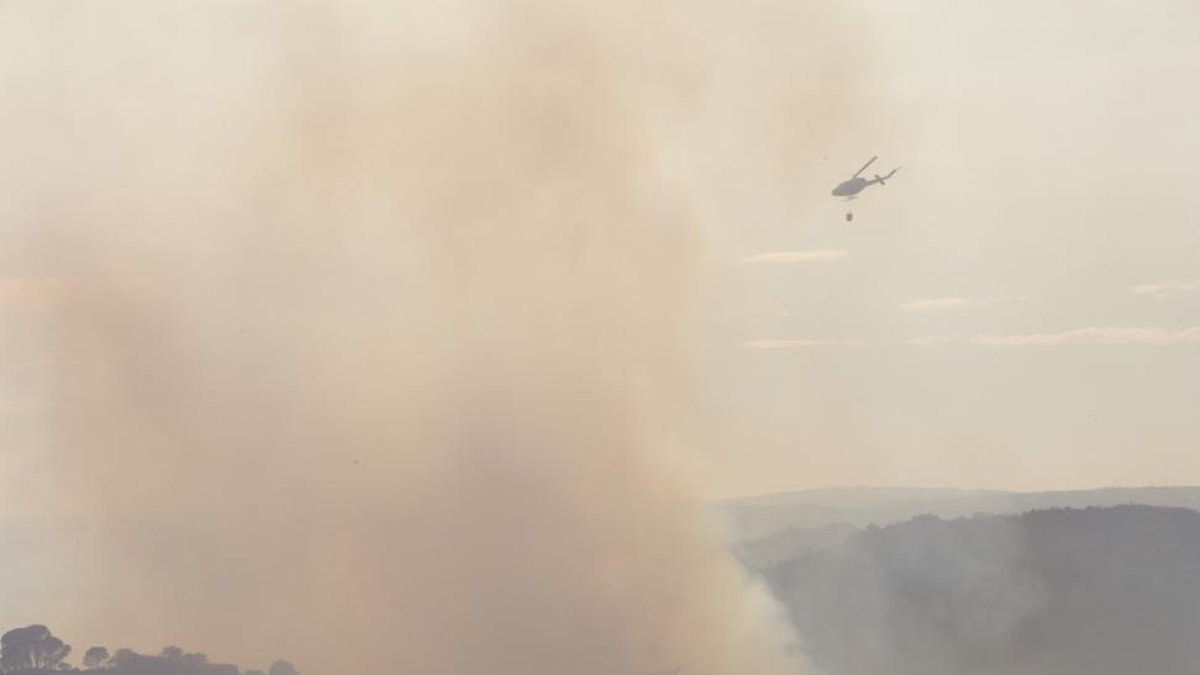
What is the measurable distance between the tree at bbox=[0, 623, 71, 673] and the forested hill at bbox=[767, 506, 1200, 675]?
146 feet

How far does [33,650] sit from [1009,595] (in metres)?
60.3

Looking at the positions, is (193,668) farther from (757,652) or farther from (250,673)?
(757,652)

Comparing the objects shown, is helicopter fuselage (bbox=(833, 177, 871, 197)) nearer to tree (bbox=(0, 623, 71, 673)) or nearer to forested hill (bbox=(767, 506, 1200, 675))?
forested hill (bbox=(767, 506, 1200, 675))

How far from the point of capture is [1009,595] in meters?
131

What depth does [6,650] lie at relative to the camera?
133125mm

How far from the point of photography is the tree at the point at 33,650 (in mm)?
131250

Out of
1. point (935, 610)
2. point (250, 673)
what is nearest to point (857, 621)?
point (935, 610)

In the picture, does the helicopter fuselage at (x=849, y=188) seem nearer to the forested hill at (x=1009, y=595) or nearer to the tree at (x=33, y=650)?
the forested hill at (x=1009, y=595)

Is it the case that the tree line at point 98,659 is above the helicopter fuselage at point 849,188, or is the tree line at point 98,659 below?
below

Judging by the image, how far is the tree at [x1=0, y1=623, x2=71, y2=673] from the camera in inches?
5167

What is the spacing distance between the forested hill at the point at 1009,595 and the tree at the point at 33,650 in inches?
1757

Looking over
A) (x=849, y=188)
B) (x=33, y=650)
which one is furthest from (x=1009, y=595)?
(x=33, y=650)

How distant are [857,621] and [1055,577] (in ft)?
46.2

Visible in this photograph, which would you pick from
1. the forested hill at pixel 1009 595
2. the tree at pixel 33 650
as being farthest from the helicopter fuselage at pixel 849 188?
the tree at pixel 33 650
